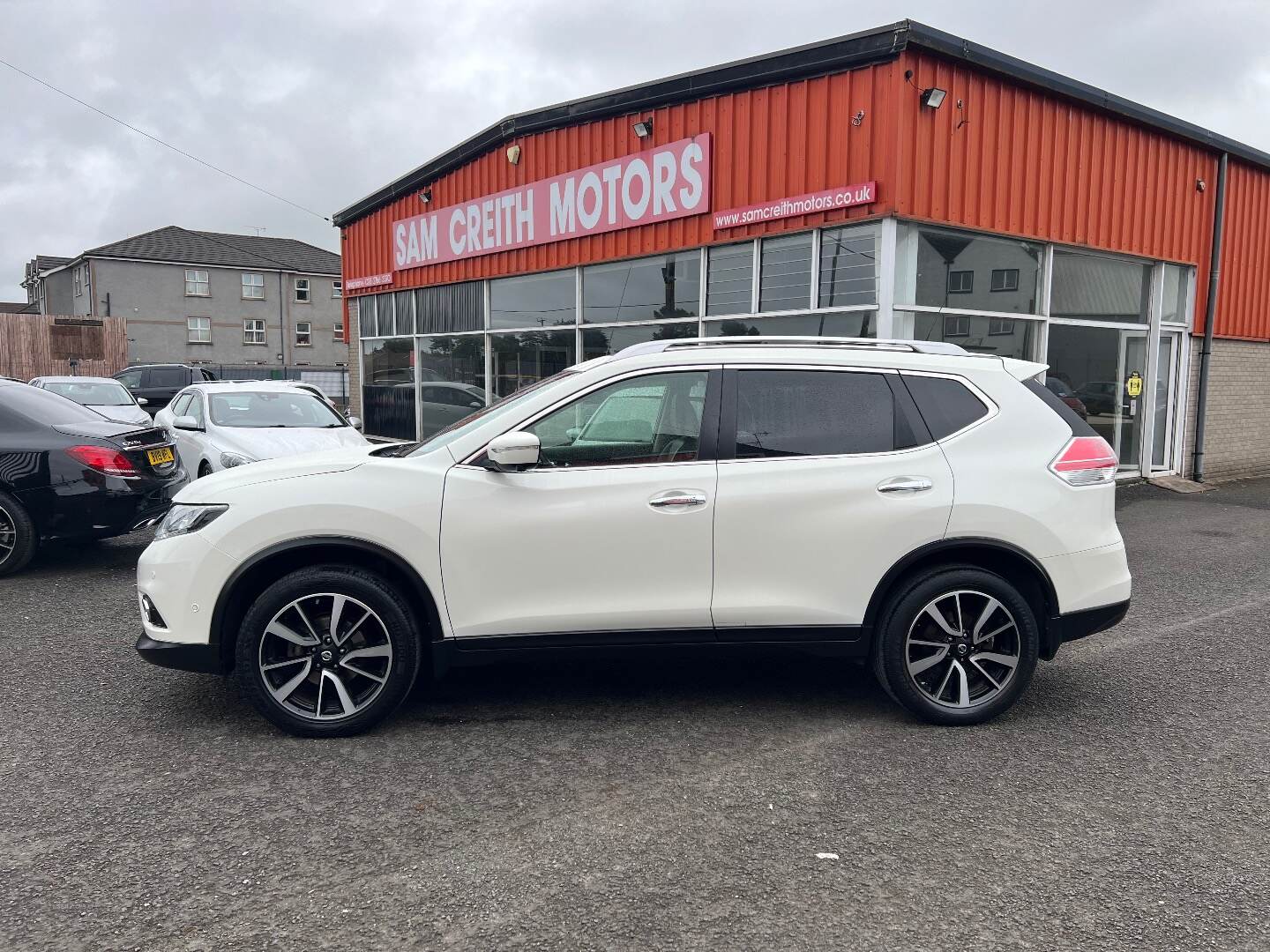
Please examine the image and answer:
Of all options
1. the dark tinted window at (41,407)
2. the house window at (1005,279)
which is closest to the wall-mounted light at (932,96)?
the house window at (1005,279)

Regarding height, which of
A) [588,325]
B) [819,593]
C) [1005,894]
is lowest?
[1005,894]

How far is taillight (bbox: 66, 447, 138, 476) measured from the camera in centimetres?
743

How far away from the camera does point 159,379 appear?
23.3 meters

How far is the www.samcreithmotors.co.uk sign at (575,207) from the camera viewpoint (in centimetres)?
1154

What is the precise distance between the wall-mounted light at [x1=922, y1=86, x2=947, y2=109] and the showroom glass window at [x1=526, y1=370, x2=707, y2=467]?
6.56 metres

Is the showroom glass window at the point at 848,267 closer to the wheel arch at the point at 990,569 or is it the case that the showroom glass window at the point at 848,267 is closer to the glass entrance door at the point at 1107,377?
the glass entrance door at the point at 1107,377

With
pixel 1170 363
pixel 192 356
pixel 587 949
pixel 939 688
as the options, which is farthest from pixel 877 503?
pixel 192 356

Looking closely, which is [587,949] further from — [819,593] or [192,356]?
[192,356]

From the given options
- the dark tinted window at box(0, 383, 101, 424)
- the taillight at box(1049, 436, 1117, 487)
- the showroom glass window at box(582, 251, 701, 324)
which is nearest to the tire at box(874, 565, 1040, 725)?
the taillight at box(1049, 436, 1117, 487)

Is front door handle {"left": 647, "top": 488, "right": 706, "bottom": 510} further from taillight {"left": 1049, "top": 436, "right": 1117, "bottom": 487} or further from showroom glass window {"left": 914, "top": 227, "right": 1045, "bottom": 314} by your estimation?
showroom glass window {"left": 914, "top": 227, "right": 1045, "bottom": 314}

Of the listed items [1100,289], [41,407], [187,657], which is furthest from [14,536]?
[1100,289]

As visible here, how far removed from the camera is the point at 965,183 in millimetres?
10086

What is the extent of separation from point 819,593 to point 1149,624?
3254 millimetres

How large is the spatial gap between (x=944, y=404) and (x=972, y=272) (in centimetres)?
673
